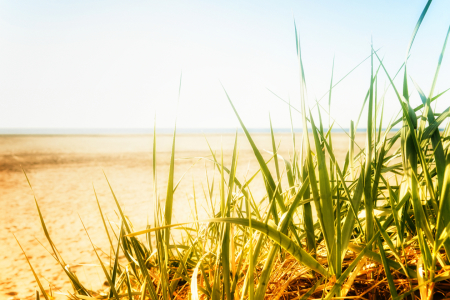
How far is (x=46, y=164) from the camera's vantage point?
791 cm

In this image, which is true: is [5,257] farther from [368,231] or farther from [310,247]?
[368,231]

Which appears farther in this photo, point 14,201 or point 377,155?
point 14,201

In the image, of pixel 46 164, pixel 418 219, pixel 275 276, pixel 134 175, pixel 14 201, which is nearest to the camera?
pixel 418 219

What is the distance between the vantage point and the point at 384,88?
2.19 feet

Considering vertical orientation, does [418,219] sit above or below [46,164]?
above

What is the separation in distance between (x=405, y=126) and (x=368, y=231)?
0.22 meters

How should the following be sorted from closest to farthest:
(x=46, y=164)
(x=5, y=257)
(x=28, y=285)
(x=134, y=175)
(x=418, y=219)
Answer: (x=418, y=219) < (x=28, y=285) < (x=5, y=257) < (x=134, y=175) < (x=46, y=164)

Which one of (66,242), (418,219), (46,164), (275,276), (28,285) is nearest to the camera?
(418,219)

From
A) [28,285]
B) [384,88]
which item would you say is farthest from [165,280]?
[28,285]

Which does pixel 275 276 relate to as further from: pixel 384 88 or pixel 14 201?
pixel 14 201

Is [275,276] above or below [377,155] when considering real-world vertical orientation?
below

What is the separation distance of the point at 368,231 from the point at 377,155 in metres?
0.17

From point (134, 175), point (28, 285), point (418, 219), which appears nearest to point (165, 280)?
point (418, 219)

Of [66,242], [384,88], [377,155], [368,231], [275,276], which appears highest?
[384,88]
